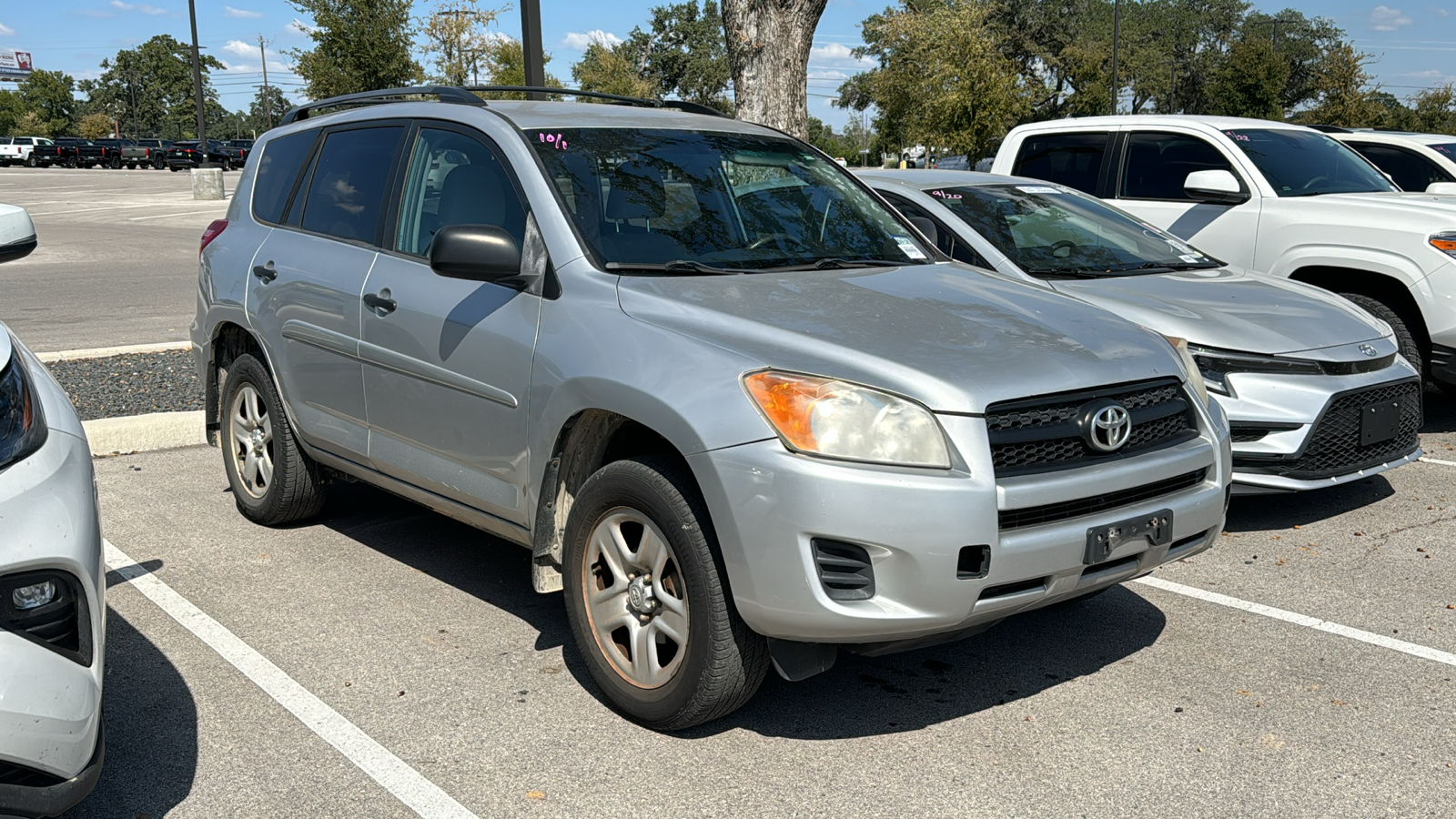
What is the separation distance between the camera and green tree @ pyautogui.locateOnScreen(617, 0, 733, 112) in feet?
282

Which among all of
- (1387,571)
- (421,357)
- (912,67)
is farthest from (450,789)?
(912,67)

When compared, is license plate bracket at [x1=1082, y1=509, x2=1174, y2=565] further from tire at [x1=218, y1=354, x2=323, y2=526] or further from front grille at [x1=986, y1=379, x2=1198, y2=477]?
tire at [x1=218, y1=354, x2=323, y2=526]

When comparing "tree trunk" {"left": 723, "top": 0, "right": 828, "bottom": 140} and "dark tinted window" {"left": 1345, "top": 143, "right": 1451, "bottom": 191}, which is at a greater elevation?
"tree trunk" {"left": 723, "top": 0, "right": 828, "bottom": 140}

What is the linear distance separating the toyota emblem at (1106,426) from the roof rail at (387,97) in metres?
2.54

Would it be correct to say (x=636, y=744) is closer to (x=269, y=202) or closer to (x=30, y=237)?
(x=30, y=237)

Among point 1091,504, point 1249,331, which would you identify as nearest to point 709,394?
point 1091,504

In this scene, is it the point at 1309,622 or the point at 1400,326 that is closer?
the point at 1309,622

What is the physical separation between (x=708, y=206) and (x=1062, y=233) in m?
3.16

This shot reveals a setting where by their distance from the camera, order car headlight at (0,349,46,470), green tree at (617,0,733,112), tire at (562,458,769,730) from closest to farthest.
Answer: car headlight at (0,349,46,470) < tire at (562,458,769,730) < green tree at (617,0,733,112)

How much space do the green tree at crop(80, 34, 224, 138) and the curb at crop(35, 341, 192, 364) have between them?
4979 inches

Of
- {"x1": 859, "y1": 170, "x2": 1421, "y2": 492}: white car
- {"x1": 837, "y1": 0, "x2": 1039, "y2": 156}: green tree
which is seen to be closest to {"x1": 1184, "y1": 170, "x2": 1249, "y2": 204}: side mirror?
{"x1": 859, "y1": 170, "x2": 1421, "y2": 492}: white car

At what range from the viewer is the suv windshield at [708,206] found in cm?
411

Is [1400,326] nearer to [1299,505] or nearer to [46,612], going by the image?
[1299,505]

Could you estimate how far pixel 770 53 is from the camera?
35.7ft
